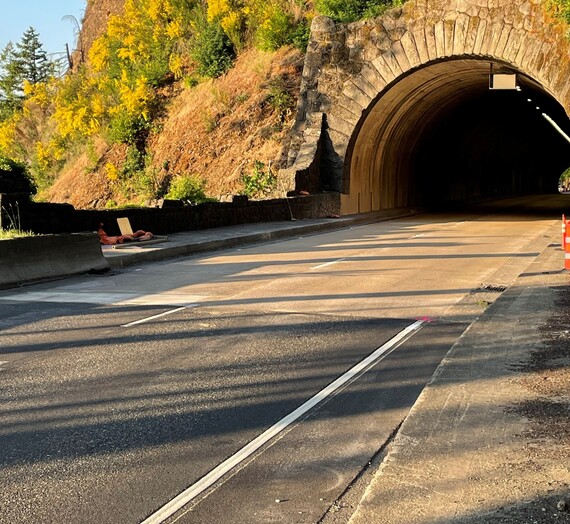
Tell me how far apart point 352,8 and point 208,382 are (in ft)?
97.5

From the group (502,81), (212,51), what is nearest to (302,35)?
(212,51)

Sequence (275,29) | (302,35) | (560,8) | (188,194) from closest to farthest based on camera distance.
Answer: (560,8) < (188,194) < (302,35) < (275,29)

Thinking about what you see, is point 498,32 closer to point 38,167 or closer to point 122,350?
point 122,350

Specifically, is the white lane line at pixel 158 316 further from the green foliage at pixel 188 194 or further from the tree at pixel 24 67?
the tree at pixel 24 67

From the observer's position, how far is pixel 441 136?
40625 millimetres

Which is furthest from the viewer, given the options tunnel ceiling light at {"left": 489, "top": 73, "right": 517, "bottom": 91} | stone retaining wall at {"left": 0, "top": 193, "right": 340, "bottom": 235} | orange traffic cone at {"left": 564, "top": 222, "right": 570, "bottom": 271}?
tunnel ceiling light at {"left": 489, "top": 73, "right": 517, "bottom": 91}

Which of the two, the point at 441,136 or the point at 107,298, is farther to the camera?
the point at 441,136

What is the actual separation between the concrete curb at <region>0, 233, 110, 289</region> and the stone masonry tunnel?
1608cm

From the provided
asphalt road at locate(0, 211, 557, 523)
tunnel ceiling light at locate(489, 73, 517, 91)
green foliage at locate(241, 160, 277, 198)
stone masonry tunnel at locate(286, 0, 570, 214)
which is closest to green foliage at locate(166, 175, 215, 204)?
green foliage at locate(241, 160, 277, 198)

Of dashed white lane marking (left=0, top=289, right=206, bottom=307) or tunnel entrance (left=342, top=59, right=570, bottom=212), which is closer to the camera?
dashed white lane marking (left=0, top=289, right=206, bottom=307)

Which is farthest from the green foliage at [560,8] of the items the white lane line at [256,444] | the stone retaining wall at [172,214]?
the white lane line at [256,444]

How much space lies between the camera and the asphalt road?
443 cm

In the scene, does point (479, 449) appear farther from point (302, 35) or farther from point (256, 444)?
point (302, 35)

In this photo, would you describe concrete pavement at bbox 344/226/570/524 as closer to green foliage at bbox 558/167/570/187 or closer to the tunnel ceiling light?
the tunnel ceiling light
